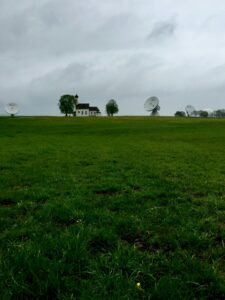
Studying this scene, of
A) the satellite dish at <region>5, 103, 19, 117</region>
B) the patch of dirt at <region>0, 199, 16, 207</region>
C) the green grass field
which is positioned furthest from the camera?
the satellite dish at <region>5, 103, 19, 117</region>

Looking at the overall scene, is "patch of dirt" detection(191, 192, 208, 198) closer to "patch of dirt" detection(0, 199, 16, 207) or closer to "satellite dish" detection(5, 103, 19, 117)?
"patch of dirt" detection(0, 199, 16, 207)

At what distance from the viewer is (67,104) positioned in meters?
183

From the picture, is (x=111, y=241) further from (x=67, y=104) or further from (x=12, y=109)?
(x=67, y=104)

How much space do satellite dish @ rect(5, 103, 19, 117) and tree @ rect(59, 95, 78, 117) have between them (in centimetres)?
3668

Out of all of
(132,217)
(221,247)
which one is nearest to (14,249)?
(132,217)

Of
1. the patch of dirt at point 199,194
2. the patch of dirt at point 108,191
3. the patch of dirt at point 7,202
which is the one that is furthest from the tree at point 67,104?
the patch of dirt at point 7,202

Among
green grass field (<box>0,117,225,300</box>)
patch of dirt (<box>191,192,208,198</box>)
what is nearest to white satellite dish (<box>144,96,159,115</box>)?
green grass field (<box>0,117,225,300</box>)

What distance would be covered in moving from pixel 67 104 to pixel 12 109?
4071cm

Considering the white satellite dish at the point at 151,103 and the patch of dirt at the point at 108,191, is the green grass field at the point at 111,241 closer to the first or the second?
the patch of dirt at the point at 108,191

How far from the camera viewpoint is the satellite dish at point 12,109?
14725 cm

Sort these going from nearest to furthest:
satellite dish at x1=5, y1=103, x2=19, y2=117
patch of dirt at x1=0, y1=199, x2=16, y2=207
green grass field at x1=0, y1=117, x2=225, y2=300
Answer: green grass field at x1=0, y1=117, x2=225, y2=300 < patch of dirt at x1=0, y1=199, x2=16, y2=207 < satellite dish at x1=5, y1=103, x2=19, y2=117

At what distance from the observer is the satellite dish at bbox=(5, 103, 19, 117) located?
14725 centimetres

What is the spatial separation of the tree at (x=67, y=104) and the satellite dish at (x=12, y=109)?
3668cm

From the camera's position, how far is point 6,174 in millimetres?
14672
